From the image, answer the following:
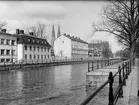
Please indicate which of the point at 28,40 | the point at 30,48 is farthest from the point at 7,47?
the point at 30,48

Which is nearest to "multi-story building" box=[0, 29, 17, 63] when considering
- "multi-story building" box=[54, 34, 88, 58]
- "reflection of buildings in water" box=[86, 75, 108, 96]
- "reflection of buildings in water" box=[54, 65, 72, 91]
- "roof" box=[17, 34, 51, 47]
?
"roof" box=[17, 34, 51, 47]

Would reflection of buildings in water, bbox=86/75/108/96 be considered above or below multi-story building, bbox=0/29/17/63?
below

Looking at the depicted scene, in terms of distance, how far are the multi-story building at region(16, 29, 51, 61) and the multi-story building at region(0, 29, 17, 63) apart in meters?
2.48

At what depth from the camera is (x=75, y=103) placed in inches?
395

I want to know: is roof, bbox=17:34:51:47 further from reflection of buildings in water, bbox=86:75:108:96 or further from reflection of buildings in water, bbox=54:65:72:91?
reflection of buildings in water, bbox=86:75:108:96

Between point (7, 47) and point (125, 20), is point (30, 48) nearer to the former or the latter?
point (7, 47)

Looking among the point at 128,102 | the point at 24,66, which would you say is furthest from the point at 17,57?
the point at 128,102

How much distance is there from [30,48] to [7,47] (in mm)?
11542

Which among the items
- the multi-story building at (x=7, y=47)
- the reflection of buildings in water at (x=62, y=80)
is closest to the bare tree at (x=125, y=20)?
the reflection of buildings in water at (x=62, y=80)

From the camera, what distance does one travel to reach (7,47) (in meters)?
48.8

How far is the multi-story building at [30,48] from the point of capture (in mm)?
54875

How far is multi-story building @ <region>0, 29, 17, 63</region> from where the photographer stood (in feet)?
154

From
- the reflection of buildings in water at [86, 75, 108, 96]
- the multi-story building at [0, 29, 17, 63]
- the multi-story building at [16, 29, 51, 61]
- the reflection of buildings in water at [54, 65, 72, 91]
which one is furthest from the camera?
the multi-story building at [16, 29, 51, 61]

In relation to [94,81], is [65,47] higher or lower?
higher
